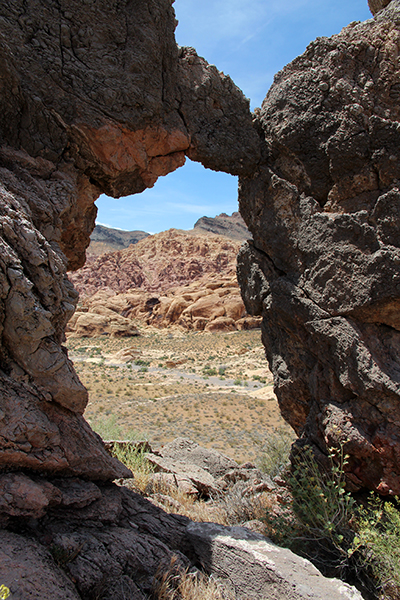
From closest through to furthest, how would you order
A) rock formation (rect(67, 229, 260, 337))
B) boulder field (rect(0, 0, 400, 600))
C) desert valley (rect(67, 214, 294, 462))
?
boulder field (rect(0, 0, 400, 600)), desert valley (rect(67, 214, 294, 462)), rock formation (rect(67, 229, 260, 337))

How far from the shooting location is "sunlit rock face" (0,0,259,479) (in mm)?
2820

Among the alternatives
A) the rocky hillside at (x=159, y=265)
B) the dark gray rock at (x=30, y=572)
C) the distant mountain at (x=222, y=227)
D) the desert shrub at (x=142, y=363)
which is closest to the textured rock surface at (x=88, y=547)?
the dark gray rock at (x=30, y=572)

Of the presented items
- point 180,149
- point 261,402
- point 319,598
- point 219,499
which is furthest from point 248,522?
point 261,402

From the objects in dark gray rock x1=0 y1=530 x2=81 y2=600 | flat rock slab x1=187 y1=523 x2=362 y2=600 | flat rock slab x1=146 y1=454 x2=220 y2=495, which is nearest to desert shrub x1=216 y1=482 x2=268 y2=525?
flat rock slab x1=146 y1=454 x2=220 y2=495

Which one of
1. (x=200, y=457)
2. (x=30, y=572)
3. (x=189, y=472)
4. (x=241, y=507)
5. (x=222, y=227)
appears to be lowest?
(x=200, y=457)

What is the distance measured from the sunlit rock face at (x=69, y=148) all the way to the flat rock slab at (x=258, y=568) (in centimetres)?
105

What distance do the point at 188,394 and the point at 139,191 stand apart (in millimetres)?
12853

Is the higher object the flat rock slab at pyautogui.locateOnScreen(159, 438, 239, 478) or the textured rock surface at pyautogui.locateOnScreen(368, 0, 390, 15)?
the textured rock surface at pyautogui.locateOnScreen(368, 0, 390, 15)

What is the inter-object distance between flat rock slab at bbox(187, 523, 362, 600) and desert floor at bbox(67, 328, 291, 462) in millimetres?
2404

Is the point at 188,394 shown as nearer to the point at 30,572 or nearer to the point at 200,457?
the point at 200,457

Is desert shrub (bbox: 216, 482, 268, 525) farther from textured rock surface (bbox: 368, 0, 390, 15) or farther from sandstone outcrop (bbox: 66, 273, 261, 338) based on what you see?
sandstone outcrop (bbox: 66, 273, 261, 338)

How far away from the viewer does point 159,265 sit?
68.8 m

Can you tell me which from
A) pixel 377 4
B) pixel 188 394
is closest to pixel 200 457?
pixel 377 4

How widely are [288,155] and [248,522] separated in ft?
14.9
